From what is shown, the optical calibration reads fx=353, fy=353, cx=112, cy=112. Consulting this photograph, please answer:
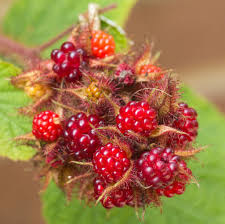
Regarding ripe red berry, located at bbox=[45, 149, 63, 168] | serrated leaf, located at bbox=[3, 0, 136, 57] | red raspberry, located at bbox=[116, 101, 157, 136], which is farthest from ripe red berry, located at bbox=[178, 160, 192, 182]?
serrated leaf, located at bbox=[3, 0, 136, 57]

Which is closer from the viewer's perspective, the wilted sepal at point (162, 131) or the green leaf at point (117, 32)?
the wilted sepal at point (162, 131)

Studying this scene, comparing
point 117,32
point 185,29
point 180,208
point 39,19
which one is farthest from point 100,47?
point 185,29

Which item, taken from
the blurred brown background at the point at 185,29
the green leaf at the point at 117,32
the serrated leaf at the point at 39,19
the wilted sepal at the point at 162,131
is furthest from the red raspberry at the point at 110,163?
the blurred brown background at the point at 185,29

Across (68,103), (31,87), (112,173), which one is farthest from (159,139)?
(31,87)

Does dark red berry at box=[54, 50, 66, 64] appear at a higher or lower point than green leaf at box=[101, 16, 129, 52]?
lower

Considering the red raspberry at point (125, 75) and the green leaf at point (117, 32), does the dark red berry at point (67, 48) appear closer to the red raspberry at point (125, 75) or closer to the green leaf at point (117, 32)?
the red raspberry at point (125, 75)

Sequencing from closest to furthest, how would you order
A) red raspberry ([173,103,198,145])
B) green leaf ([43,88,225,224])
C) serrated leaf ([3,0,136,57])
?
1. red raspberry ([173,103,198,145])
2. green leaf ([43,88,225,224])
3. serrated leaf ([3,0,136,57])

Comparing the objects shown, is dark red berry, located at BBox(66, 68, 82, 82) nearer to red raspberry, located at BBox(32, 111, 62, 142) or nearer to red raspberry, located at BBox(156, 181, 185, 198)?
red raspberry, located at BBox(32, 111, 62, 142)
